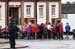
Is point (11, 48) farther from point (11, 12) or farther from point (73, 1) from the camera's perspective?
point (73, 1)

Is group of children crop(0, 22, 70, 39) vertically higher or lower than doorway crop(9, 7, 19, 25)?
lower

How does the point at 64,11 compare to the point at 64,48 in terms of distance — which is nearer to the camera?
the point at 64,48

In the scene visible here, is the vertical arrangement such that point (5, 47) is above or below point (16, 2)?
below

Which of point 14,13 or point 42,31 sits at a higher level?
point 14,13

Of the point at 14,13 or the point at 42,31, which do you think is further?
the point at 14,13

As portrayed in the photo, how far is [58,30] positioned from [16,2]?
13.6 meters

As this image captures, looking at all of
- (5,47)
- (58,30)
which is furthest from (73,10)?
(5,47)

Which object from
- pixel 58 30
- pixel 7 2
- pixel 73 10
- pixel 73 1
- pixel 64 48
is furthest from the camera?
pixel 73 1

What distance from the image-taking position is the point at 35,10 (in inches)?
2151

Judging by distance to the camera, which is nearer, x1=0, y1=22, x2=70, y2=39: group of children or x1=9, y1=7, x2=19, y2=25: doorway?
x1=0, y1=22, x2=70, y2=39: group of children

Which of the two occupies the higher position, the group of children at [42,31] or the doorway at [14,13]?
the doorway at [14,13]

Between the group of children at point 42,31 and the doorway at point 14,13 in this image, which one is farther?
the doorway at point 14,13

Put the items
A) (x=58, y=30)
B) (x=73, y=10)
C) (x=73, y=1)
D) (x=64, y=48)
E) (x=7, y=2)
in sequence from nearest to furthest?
(x=64, y=48) < (x=58, y=30) < (x=7, y=2) < (x=73, y=10) < (x=73, y=1)

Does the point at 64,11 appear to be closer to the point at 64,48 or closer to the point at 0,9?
the point at 0,9
